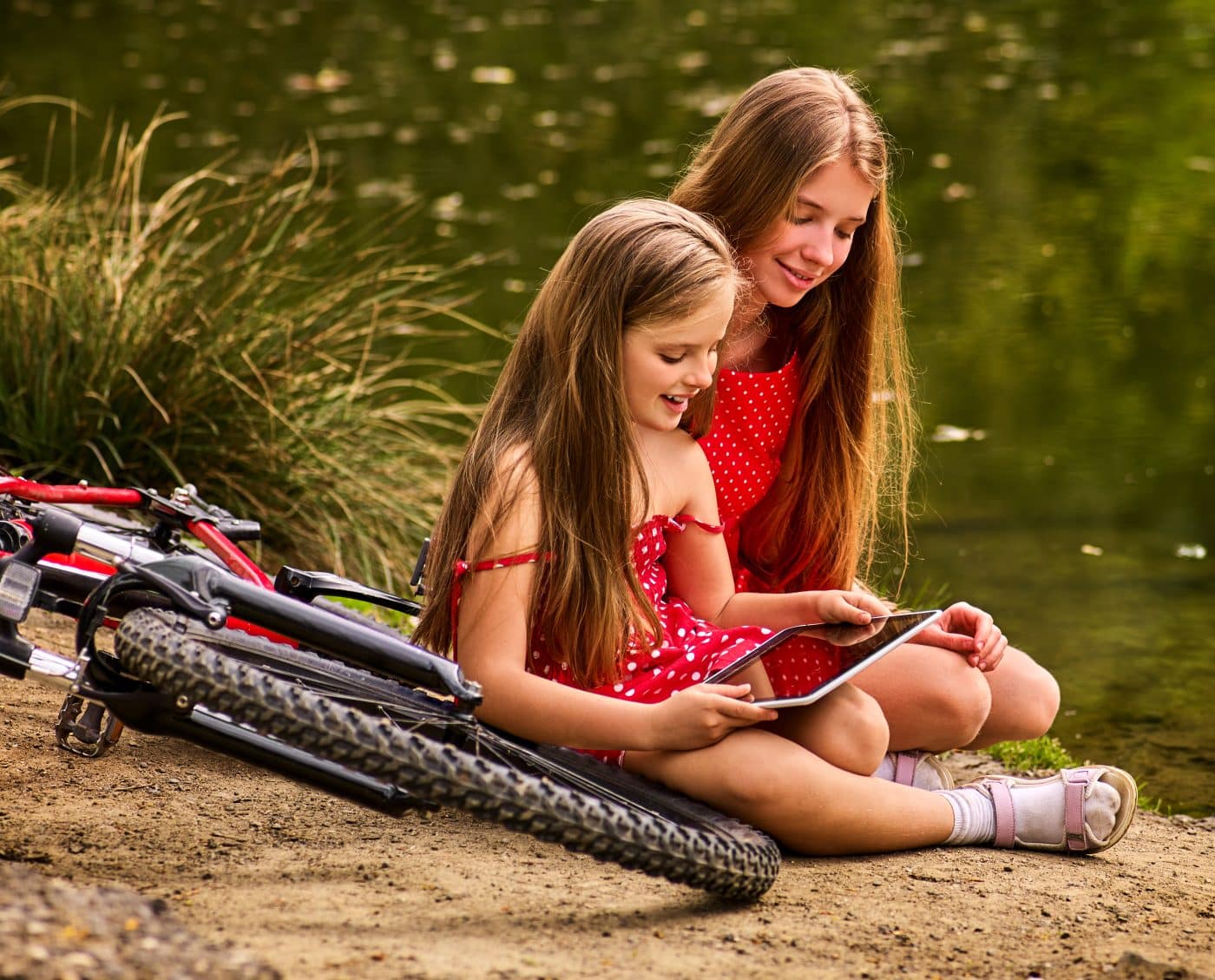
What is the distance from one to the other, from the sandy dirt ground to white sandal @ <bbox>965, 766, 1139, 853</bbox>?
0.11 feet

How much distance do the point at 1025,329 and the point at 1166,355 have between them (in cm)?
57

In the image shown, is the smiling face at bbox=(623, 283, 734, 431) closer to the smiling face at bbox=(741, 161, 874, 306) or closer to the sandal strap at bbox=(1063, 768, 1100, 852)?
the smiling face at bbox=(741, 161, 874, 306)

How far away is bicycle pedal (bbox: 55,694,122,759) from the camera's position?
260 centimetres

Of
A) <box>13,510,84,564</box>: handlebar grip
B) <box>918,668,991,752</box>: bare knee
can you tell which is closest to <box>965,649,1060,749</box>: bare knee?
<box>918,668,991,752</box>: bare knee

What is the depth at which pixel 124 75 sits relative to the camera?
12016 millimetres

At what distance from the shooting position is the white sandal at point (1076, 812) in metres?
2.59

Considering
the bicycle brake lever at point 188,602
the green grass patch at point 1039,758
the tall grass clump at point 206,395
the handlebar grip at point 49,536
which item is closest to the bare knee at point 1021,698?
the green grass patch at point 1039,758

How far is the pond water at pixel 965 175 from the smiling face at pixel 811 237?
136 cm

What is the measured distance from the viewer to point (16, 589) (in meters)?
2.02

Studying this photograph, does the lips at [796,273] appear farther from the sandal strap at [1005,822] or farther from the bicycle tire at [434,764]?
the bicycle tire at [434,764]

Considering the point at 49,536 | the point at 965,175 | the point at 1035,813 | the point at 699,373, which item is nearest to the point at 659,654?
the point at 699,373

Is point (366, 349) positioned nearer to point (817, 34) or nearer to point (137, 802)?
point (137, 802)

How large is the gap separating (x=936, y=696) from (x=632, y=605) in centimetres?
61

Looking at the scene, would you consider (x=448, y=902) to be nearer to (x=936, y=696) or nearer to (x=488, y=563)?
(x=488, y=563)
